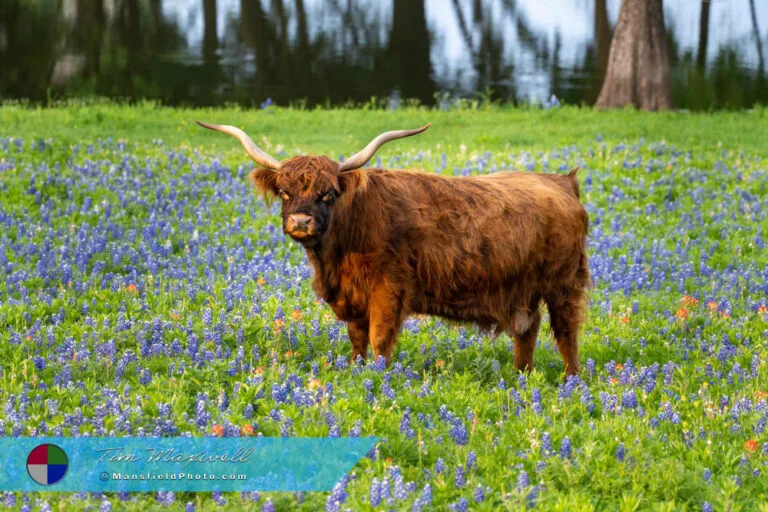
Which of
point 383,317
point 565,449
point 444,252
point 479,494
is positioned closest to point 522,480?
point 479,494

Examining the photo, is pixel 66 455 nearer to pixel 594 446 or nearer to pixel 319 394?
pixel 319 394

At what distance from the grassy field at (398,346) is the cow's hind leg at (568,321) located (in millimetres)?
179

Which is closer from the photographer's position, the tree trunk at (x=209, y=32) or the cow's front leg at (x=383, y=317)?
the cow's front leg at (x=383, y=317)

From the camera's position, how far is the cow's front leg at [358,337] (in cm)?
797

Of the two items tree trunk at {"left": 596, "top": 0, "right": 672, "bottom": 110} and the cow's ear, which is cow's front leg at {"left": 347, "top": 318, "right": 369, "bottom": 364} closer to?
the cow's ear

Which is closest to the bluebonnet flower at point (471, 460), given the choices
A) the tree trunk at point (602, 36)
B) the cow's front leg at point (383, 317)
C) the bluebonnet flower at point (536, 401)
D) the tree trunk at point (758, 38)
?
the bluebonnet flower at point (536, 401)

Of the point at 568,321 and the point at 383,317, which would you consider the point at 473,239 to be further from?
the point at 568,321

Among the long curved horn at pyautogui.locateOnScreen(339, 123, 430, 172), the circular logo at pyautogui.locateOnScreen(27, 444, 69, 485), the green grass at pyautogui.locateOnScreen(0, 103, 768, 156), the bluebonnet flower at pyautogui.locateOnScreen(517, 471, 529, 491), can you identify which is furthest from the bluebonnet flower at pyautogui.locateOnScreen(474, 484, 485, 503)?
the green grass at pyautogui.locateOnScreen(0, 103, 768, 156)

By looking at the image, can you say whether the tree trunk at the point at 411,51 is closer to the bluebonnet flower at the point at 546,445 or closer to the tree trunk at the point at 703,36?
the tree trunk at the point at 703,36

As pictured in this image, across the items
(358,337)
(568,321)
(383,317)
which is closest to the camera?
(383,317)

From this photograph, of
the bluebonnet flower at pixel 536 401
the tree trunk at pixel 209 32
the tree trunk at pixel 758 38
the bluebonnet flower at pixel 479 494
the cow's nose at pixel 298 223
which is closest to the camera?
the bluebonnet flower at pixel 479 494

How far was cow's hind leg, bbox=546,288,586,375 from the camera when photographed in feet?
27.7

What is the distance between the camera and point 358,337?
8.03 metres

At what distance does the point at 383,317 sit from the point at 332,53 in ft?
93.2
